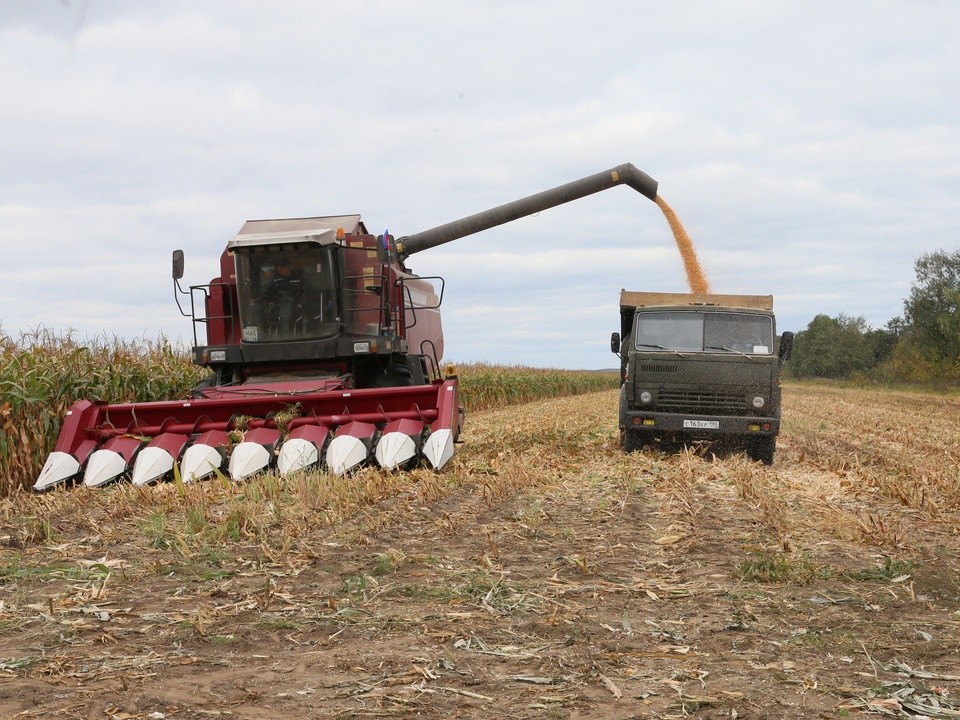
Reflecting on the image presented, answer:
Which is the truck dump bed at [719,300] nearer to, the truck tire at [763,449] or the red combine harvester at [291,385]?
the truck tire at [763,449]

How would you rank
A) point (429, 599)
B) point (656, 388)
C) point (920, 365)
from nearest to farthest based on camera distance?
1. point (429, 599)
2. point (656, 388)
3. point (920, 365)

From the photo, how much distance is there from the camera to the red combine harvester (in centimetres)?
995

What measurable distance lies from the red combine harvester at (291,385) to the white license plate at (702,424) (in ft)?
9.40

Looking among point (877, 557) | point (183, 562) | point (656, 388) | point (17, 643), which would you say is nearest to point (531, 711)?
point (17, 643)

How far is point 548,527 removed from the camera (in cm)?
724

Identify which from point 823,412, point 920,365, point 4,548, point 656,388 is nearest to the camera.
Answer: point 4,548

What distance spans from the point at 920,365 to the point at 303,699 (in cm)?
6526

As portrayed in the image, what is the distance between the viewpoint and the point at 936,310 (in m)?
65.4

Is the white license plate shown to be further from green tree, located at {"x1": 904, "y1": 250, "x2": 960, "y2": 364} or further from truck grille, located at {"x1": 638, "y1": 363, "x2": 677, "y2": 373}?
green tree, located at {"x1": 904, "y1": 250, "x2": 960, "y2": 364}

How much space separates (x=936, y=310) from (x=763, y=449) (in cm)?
5913

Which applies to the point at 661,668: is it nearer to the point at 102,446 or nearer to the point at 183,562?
the point at 183,562

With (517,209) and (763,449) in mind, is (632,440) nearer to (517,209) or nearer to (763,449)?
(763,449)

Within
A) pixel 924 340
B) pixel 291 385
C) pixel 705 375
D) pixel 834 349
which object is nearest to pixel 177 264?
pixel 291 385

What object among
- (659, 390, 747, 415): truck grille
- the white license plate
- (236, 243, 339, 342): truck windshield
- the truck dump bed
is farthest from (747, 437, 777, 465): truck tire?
(236, 243, 339, 342): truck windshield
